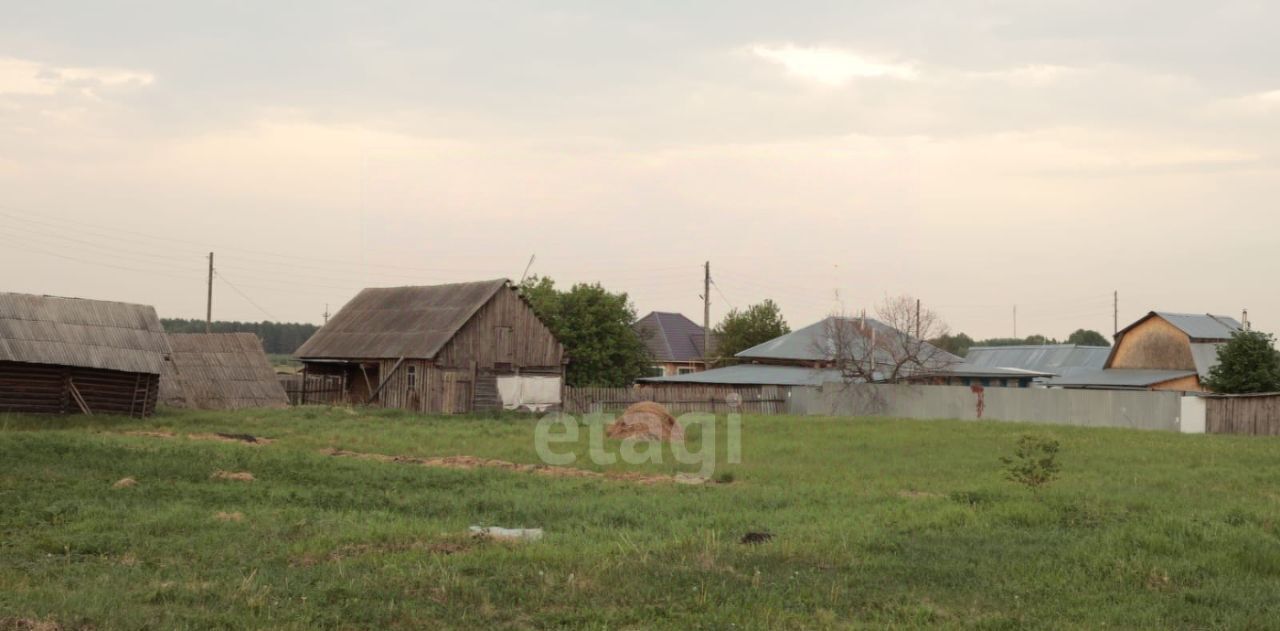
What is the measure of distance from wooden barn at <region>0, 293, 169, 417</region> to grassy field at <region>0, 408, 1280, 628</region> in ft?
36.1

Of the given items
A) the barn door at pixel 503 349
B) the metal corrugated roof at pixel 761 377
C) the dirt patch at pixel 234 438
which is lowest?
the dirt patch at pixel 234 438

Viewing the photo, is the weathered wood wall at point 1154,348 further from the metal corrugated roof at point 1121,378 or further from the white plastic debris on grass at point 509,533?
the white plastic debris on grass at point 509,533

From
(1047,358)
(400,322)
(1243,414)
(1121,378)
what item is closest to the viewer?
(1243,414)

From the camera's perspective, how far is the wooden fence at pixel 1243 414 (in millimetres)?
38406

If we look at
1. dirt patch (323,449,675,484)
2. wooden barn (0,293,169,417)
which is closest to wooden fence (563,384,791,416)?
wooden barn (0,293,169,417)

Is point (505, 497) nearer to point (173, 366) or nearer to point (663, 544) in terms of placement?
point (663, 544)

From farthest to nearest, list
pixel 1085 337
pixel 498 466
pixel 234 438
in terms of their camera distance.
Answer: pixel 1085 337 < pixel 234 438 < pixel 498 466

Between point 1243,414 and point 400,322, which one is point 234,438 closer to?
point 400,322

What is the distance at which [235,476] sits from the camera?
1994 centimetres

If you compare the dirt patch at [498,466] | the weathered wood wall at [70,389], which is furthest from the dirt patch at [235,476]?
the weathered wood wall at [70,389]

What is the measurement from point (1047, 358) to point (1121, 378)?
70.7 feet

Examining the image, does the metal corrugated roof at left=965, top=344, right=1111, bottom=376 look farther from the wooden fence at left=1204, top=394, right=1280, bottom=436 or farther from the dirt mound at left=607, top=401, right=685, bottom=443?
the dirt mound at left=607, top=401, right=685, bottom=443

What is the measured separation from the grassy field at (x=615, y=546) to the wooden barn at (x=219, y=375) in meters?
20.8

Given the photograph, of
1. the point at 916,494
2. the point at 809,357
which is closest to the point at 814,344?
the point at 809,357
